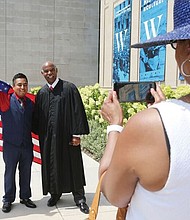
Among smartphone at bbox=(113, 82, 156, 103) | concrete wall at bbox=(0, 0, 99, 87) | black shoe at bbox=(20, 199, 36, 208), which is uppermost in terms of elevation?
concrete wall at bbox=(0, 0, 99, 87)

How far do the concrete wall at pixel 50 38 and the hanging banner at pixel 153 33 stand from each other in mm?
10833

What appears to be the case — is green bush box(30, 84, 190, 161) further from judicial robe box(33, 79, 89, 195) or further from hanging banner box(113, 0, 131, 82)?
judicial robe box(33, 79, 89, 195)

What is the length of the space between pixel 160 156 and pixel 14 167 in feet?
11.3

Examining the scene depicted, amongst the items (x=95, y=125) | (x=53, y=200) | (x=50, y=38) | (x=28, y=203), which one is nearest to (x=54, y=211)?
(x=53, y=200)

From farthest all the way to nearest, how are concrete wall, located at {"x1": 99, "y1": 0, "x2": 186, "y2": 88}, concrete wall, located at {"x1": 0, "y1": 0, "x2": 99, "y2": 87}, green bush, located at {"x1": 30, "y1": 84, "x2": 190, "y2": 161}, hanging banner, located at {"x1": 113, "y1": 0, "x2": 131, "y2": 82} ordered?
concrete wall, located at {"x1": 0, "y1": 0, "x2": 99, "y2": 87}, hanging banner, located at {"x1": 113, "y1": 0, "x2": 131, "y2": 82}, green bush, located at {"x1": 30, "y1": 84, "x2": 190, "y2": 161}, concrete wall, located at {"x1": 99, "y1": 0, "x2": 186, "y2": 88}

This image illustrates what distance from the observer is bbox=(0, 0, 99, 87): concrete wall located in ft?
55.6

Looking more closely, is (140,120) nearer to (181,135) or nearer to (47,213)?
(181,135)

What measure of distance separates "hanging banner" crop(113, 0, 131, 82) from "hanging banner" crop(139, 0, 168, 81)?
33.6 inches

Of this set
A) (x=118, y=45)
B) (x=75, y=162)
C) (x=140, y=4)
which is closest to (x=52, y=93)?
(x=75, y=162)

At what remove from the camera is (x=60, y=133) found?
13.5 feet

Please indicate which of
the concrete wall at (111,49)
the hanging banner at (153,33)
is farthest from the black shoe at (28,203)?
the hanging banner at (153,33)

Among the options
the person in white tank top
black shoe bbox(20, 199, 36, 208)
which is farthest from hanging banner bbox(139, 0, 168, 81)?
the person in white tank top

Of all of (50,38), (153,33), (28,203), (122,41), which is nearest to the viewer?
(28,203)

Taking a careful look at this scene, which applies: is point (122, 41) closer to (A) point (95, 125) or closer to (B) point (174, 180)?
(A) point (95, 125)
